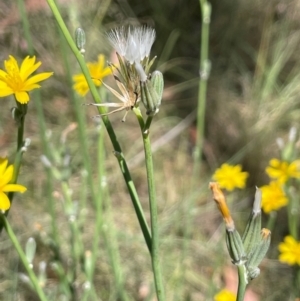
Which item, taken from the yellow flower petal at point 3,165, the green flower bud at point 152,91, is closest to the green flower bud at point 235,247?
the green flower bud at point 152,91

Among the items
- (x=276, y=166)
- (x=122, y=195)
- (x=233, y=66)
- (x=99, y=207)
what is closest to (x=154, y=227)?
Answer: (x=99, y=207)

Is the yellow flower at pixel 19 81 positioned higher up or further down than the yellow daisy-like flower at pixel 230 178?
further down

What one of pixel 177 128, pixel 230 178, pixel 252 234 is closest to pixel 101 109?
pixel 252 234

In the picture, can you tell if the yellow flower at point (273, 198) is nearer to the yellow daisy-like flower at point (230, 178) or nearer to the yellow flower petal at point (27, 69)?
the yellow daisy-like flower at point (230, 178)

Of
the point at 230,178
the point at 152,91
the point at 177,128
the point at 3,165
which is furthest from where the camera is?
the point at 177,128

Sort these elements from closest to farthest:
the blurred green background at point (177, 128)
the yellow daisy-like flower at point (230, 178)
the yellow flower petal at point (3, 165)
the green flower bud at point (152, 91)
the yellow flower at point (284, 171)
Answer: the green flower bud at point (152, 91) < the yellow flower petal at point (3, 165) < the yellow flower at point (284, 171) < the yellow daisy-like flower at point (230, 178) < the blurred green background at point (177, 128)

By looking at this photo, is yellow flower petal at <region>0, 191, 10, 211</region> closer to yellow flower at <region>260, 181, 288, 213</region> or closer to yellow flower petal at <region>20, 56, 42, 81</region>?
yellow flower petal at <region>20, 56, 42, 81</region>

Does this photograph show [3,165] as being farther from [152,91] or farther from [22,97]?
[152,91]

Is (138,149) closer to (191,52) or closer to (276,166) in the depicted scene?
(191,52)
